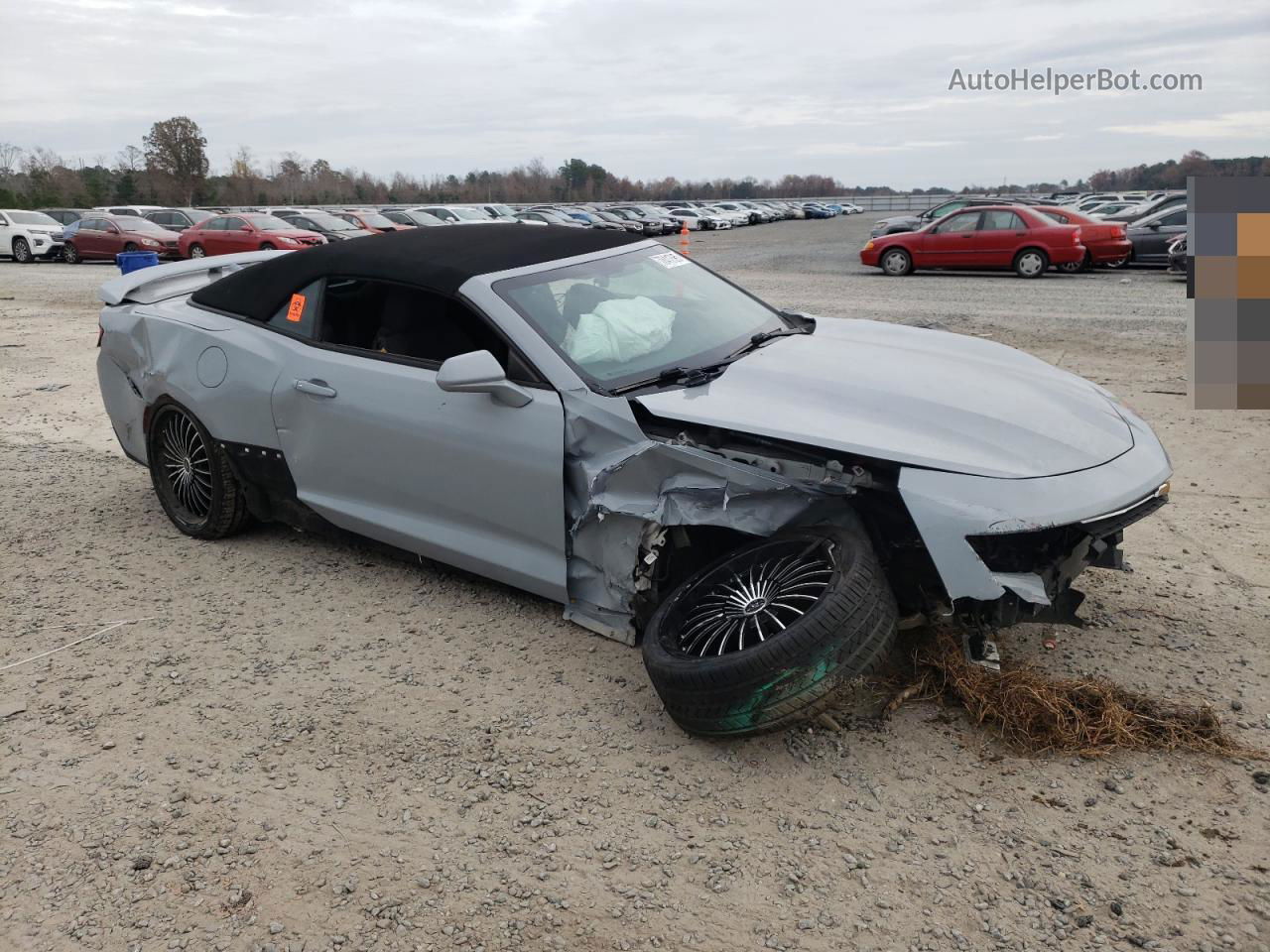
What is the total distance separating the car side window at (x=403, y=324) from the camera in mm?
4152

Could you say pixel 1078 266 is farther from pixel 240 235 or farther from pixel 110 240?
pixel 110 240

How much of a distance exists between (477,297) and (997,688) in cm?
244

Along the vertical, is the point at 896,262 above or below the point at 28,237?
below

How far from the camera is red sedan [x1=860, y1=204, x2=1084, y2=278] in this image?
1827 cm

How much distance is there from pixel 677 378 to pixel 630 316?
0.50 m

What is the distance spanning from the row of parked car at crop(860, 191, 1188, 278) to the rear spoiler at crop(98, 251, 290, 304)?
1574cm

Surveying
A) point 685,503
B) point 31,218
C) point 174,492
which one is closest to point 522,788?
point 685,503

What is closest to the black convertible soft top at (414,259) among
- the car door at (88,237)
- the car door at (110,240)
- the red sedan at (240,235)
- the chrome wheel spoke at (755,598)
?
the chrome wheel spoke at (755,598)

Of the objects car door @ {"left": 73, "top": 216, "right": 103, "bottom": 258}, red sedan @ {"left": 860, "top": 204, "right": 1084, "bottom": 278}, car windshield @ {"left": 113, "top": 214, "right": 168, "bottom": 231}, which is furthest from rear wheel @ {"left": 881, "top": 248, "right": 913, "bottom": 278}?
car door @ {"left": 73, "top": 216, "right": 103, "bottom": 258}

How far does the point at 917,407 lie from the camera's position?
352 cm

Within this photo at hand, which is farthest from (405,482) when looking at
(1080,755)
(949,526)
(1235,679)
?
→ (1235,679)

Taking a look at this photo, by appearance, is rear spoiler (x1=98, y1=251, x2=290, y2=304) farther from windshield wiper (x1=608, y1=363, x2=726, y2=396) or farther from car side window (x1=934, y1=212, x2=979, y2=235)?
car side window (x1=934, y1=212, x2=979, y2=235)

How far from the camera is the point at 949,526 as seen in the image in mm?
3096

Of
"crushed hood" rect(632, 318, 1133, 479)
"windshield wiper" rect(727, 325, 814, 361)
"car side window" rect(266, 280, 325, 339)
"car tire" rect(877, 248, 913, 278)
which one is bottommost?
"crushed hood" rect(632, 318, 1133, 479)
